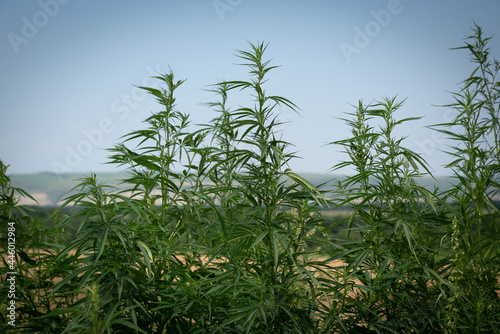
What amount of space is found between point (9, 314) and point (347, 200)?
194 cm

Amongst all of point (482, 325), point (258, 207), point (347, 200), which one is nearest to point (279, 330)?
point (258, 207)

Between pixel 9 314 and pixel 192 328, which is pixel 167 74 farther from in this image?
pixel 9 314

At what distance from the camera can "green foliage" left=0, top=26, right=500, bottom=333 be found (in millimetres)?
2029

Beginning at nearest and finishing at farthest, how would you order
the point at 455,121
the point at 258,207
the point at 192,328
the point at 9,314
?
the point at 258,207, the point at 192,328, the point at 9,314, the point at 455,121

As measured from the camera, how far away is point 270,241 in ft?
6.76

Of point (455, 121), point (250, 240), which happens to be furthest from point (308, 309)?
point (455, 121)

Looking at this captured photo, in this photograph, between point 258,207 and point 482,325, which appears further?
point 482,325

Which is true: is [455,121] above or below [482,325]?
above

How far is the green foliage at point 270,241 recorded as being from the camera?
203 centimetres

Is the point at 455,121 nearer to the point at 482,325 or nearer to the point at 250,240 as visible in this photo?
the point at 482,325

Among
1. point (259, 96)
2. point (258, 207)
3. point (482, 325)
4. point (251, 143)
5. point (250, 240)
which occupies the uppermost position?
point (259, 96)

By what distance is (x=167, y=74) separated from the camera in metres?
2.56

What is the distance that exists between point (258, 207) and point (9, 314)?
60.1 inches

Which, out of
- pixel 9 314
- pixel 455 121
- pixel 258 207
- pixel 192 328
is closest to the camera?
pixel 258 207
